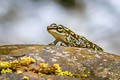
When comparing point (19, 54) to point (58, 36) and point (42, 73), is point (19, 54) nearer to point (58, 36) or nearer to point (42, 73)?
point (42, 73)

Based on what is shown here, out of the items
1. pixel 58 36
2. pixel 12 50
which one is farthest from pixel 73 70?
pixel 58 36

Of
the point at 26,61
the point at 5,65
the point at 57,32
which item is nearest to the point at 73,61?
the point at 26,61

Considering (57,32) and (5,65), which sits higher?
(57,32)

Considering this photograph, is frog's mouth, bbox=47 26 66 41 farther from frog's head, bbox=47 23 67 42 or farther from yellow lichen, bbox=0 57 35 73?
yellow lichen, bbox=0 57 35 73

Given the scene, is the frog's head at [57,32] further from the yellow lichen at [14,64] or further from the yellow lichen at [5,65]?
the yellow lichen at [5,65]

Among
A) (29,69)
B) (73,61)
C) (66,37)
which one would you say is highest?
(66,37)

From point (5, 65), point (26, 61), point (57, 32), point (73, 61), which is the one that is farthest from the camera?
point (57, 32)

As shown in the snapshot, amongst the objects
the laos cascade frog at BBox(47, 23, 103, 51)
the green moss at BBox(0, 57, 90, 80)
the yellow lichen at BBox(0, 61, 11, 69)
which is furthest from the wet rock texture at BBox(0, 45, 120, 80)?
the laos cascade frog at BBox(47, 23, 103, 51)

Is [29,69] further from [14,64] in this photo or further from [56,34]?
[56,34]
